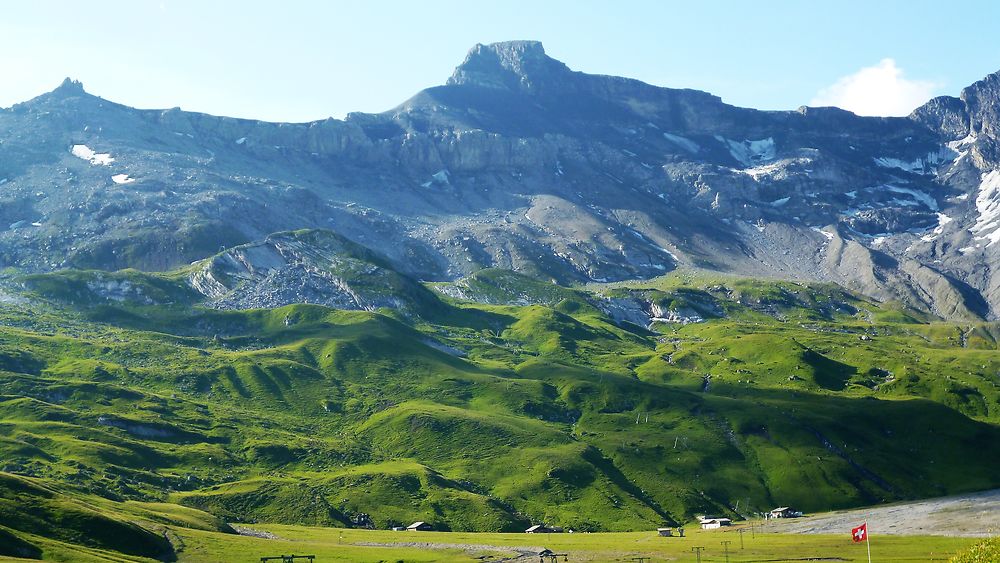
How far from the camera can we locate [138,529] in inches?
6220

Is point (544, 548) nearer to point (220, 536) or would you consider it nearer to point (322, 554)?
point (322, 554)

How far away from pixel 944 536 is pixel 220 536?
14145 cm

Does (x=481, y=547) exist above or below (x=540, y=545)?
above

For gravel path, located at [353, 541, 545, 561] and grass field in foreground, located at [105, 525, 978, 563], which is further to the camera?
gravel path, located at [353, 541, 545, 561]

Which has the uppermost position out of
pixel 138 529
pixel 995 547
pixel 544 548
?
pixel 995 547

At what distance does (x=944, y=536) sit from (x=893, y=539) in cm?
1140

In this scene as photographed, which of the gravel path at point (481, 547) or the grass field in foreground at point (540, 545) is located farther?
the gravel path at point (481, 547)

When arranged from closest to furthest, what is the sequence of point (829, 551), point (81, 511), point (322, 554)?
point (81, 511) → point (322, 554) → point (829, 551)

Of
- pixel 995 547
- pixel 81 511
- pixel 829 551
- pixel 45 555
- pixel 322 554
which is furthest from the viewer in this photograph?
pixel 829 551

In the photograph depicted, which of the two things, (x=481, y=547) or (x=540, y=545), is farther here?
(x=540, y=545)

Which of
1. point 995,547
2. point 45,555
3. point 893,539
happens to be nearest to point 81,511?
point 45,555

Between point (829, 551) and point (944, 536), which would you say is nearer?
point (829, 551)

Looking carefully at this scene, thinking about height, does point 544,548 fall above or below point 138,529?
below

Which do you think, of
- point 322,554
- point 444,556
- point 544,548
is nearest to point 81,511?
point 322,554
